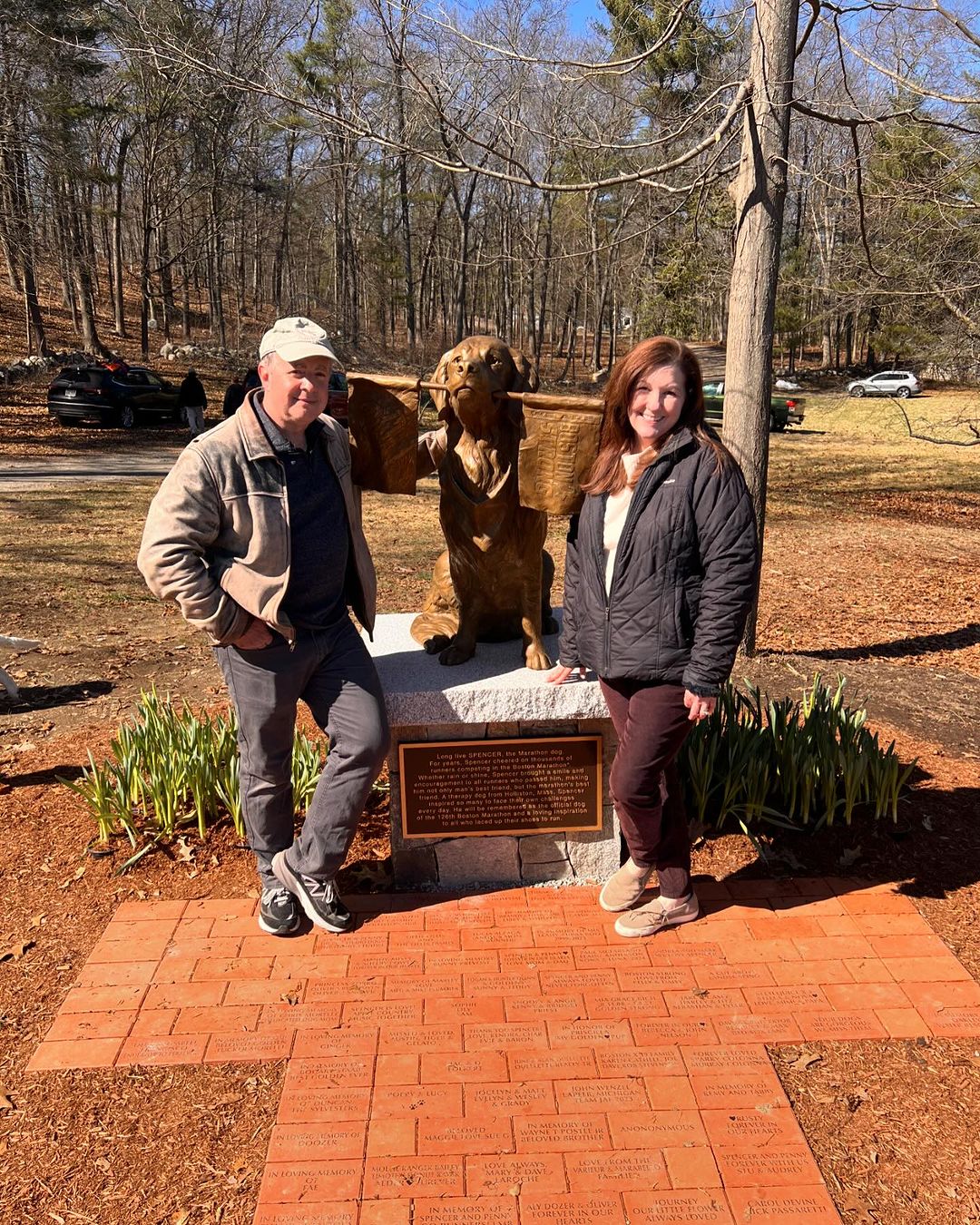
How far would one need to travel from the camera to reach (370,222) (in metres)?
37.4

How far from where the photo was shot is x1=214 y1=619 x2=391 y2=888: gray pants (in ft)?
9.98

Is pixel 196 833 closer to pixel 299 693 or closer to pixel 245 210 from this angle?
pixel 299 693

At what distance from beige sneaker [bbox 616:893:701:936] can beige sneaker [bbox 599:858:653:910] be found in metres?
0.05

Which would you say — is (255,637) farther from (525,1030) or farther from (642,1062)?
(642,1062)

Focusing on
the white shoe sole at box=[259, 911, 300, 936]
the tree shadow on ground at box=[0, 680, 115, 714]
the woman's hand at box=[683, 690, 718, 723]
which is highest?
the woman's hand at box=[683, 690, 718, 723]

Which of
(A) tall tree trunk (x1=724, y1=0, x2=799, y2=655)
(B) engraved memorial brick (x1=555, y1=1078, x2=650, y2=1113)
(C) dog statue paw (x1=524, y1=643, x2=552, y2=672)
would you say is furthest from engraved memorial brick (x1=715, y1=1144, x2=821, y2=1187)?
(A) tall tree trunk (x1=724, y1=0, x2=799, y2=655)

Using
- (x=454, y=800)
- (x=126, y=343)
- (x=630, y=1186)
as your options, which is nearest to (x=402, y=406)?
(x=454, y=800)

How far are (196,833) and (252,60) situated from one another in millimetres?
4740

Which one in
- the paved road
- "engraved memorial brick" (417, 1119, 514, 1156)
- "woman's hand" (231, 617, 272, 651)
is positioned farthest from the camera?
the paved road

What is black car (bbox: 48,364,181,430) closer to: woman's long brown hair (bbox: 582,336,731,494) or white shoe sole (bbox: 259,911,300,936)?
white shoe sole (bbox: 259,911,300,936)

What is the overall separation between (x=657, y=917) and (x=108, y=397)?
749 inches

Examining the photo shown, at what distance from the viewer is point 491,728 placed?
3.53 meters

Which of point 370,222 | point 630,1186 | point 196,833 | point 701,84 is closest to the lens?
point 630,1186

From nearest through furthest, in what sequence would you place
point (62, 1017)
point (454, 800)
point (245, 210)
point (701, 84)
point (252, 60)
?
point (62, 1017) → point (454, 800) → point (252, 60) → point (701, 84) → point (245, 210)
